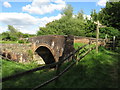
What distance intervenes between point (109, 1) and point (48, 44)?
13.7 meters

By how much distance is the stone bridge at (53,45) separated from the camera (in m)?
14.8

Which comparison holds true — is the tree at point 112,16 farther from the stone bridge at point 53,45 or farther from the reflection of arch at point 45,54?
the reflection of arch at point 45,54

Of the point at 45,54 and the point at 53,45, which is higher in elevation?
the point at 53,45

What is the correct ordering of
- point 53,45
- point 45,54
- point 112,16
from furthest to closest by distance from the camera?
point 45,54 < point 112,16 < point 53,45

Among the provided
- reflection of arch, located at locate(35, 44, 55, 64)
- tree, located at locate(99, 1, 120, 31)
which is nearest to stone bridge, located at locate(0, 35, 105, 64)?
reflection of arch, located at locate(35, 44, 55, 64)

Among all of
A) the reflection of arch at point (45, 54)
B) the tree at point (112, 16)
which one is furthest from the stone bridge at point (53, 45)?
the tree at point (112, 16)

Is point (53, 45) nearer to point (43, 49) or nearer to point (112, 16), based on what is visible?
point (43, 49)

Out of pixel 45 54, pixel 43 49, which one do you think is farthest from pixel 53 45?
pixel 45 54

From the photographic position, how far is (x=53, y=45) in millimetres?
19109

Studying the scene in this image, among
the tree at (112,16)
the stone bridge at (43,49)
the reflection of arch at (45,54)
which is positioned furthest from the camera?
the reflection of arch at (45,54)

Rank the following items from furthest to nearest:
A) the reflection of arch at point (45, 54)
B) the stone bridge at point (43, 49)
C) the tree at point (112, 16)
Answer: the reflection of arch at point (45, 54) → the tree at point (112, 16) → the stone bridge at point (43, 49)

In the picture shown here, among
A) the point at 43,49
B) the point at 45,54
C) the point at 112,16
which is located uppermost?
the point at 112,16

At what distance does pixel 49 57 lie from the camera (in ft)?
79.7

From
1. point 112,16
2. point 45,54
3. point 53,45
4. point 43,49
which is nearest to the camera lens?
point 53,45
